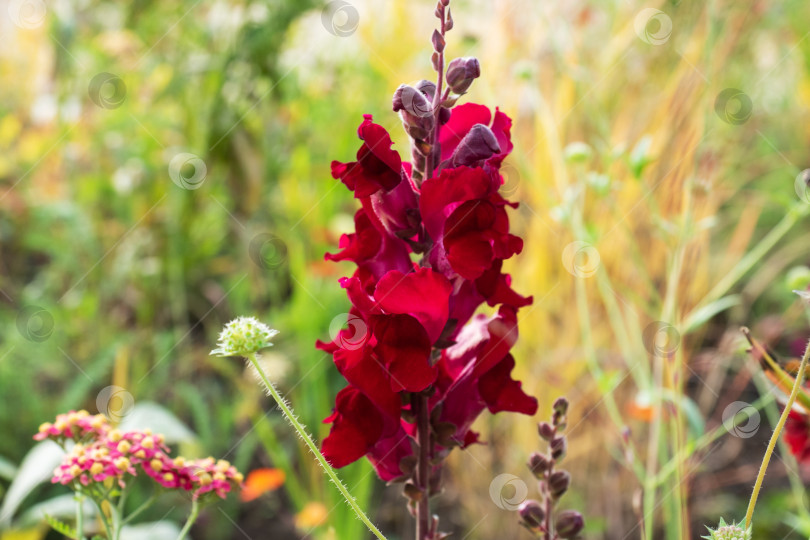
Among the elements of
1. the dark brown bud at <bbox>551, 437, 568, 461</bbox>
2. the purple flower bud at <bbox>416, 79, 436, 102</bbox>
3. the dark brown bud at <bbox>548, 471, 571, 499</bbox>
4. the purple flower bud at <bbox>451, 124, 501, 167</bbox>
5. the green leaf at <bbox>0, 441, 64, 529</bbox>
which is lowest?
the green leaf at <bbox>0, 441, 64, 529</bbox>

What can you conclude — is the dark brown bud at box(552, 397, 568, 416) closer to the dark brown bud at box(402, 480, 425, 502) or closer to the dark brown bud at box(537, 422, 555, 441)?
the dark brown bud at box(537, 422, 555, 441)

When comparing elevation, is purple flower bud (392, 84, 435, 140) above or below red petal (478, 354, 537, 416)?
above

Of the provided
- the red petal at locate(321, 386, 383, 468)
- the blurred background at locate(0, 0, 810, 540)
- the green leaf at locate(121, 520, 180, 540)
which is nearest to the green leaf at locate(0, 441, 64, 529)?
the blurred background at locate(0, 0, 810, 540)

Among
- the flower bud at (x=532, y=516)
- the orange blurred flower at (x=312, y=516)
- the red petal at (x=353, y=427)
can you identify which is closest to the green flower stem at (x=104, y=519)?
the red petal at (x=353, y=427)

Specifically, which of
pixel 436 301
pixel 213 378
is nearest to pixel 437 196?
pixel 436 301

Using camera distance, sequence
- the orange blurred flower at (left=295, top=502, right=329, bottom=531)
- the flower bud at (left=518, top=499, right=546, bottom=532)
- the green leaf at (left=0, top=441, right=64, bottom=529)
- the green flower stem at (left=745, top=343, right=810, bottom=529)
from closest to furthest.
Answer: the green flower stem at (left=745, top=343, right=810, bottom=529) → the flower bud at (left=518, top=499, right=546, bottom=532) → the green leaf at (left=0, top=441, right=64, bottom=529) → the orange blurred flower at (left=295, top=502, right=329, bottom=531)

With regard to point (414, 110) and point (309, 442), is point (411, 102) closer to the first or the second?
point (414, 110)

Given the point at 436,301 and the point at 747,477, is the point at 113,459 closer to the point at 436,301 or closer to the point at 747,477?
A: the point at 436,301
